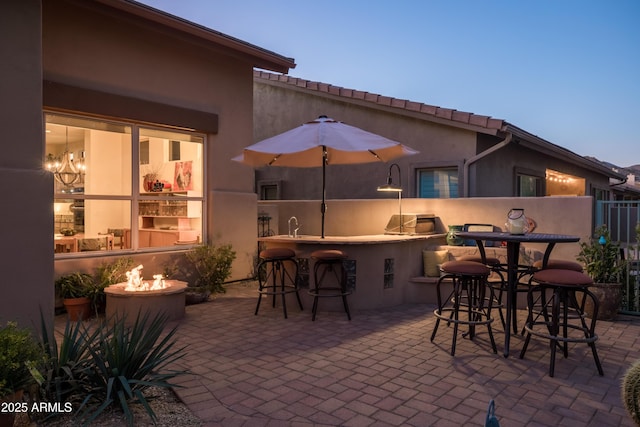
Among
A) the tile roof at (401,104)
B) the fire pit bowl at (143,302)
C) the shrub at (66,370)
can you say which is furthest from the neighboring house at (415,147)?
the shrub at (66,370)

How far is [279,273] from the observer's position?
6.79m

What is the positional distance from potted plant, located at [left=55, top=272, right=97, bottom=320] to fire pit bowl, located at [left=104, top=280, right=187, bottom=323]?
343 mm

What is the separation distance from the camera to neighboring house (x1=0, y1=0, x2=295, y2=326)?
4.25 metres

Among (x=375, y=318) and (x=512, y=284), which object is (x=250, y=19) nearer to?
(x=375, y=318)

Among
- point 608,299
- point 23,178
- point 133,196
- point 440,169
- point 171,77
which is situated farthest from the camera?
point 440,169

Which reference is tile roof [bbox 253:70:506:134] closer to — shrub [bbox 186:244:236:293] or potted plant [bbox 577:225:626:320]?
potted plant [bbox 577:225:626:320]

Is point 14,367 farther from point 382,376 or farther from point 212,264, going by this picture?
point 212,264

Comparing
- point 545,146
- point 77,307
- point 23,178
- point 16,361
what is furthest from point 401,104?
point 16,361

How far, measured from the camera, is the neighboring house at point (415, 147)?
31.2 ft

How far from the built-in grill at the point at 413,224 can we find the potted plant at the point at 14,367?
566 centimetres

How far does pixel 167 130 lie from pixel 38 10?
3273 mm

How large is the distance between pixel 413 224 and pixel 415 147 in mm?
3340

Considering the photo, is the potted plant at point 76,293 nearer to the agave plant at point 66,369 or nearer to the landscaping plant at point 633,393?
the agave plant at point 66,369

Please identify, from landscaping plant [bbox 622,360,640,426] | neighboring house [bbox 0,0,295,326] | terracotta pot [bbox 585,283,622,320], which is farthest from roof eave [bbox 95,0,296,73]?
landscaping plant [bbox 622,360,640,426]
